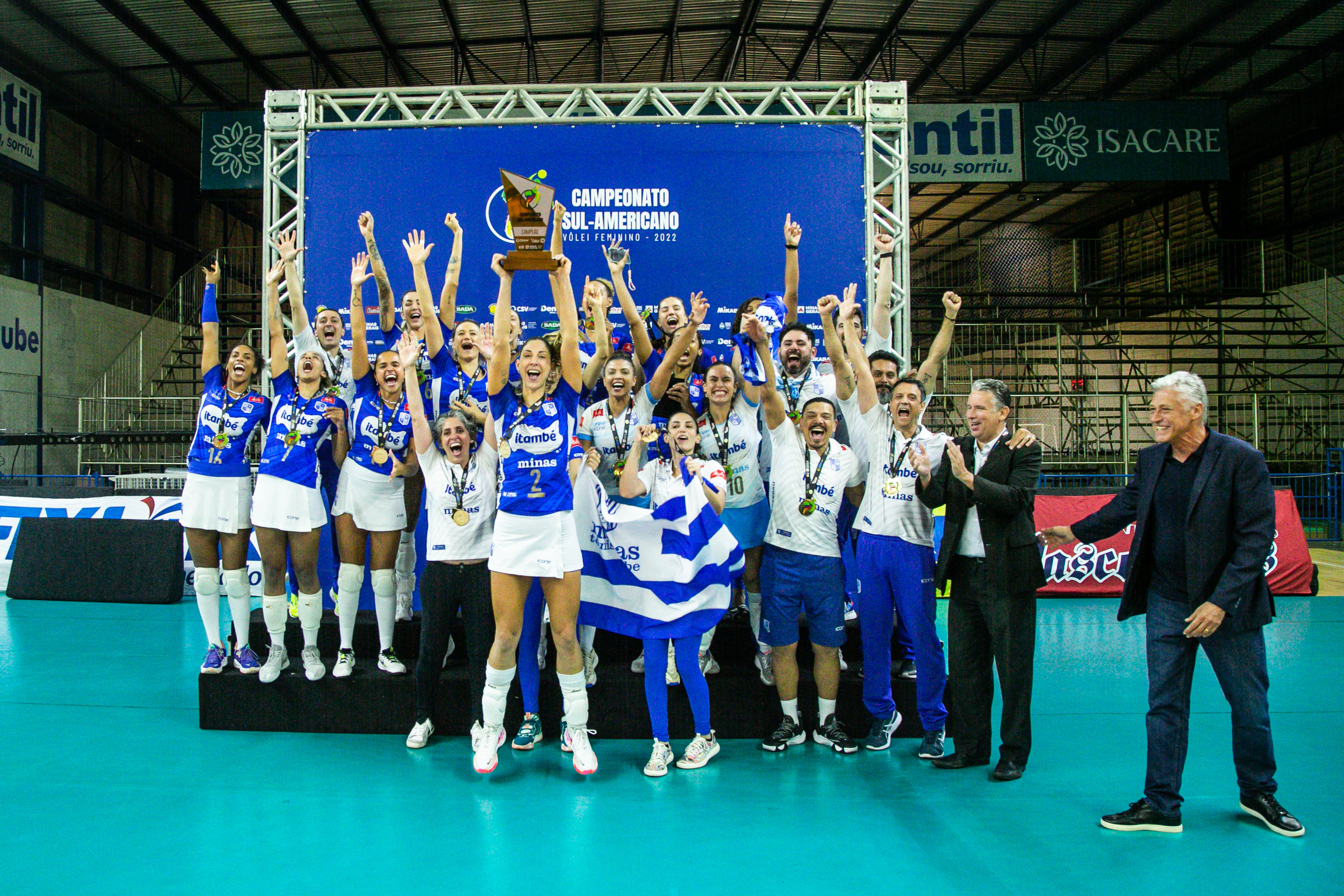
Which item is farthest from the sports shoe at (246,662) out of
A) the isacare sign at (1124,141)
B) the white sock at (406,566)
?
the isacare sign at (1124,141)

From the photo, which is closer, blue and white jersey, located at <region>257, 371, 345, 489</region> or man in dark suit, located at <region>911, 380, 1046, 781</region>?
man in dark suit, located at <region>911, 380, 1046, 781</region>

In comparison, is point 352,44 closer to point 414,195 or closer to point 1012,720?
point 414,195

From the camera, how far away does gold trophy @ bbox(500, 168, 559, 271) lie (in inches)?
143

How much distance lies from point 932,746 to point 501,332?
3083mm

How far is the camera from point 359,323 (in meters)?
4.98

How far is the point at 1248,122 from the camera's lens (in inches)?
727

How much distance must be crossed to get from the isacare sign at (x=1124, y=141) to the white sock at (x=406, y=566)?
12626mm

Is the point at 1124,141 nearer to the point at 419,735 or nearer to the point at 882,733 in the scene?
the point at 882,733

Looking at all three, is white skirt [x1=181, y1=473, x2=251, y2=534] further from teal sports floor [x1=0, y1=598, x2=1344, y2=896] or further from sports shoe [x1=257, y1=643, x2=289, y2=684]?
teal sports floor [x1=0, y1=598, x2=1344, y2=896]

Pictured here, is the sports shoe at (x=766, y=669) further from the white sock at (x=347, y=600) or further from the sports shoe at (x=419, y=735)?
the white sock at (x=347, y=600)

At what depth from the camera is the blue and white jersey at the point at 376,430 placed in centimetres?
493

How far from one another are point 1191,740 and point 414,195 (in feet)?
24.4

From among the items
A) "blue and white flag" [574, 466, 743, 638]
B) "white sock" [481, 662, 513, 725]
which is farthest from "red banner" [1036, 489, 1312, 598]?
"white sock" [481, 662, 513, 725]

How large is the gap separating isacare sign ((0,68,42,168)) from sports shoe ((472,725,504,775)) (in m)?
16.0
